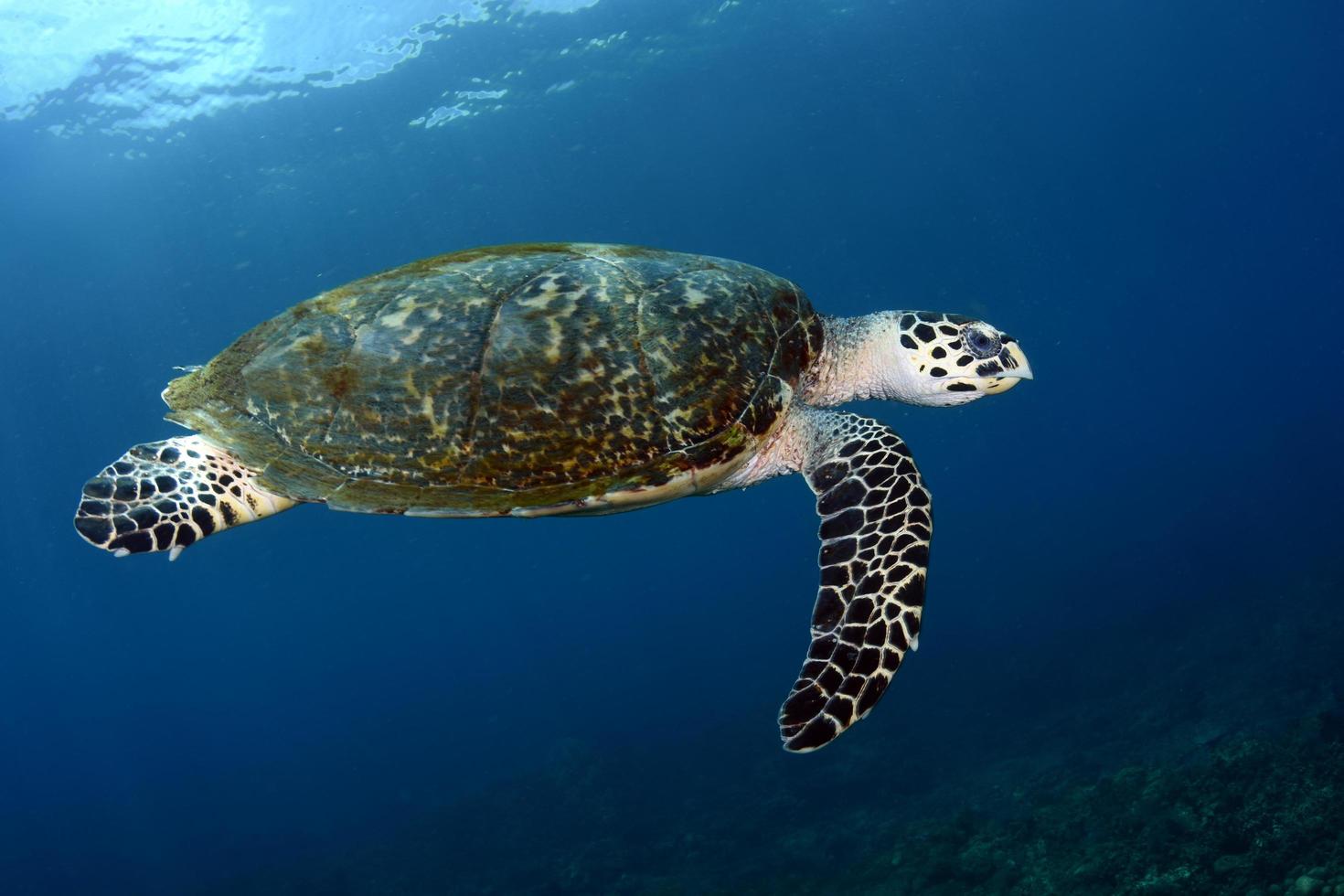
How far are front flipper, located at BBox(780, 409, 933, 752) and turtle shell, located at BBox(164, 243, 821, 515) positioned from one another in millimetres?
479

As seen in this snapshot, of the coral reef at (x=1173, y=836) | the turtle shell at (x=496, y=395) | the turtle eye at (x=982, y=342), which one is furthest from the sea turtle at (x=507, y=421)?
the coral reef at (x=1173, y=836)

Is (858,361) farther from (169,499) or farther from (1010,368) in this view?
(169,499)

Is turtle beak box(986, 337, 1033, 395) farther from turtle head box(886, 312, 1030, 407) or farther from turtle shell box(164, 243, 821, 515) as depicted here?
turtle shell box(164, 243, 821, 515)

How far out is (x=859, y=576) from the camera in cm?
336

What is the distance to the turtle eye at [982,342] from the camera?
4.43m

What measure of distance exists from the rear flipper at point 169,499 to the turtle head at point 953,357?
3.40 metres

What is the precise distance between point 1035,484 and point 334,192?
59.0 metres

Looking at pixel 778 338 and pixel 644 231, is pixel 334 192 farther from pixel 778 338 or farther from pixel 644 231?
pixel 778 338

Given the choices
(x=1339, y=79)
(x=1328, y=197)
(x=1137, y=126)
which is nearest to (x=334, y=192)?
(x=1137, y=126)

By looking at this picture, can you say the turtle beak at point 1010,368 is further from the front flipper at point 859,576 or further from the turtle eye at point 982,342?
the front flipper at point 859,576

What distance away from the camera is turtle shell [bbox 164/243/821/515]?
3.54m

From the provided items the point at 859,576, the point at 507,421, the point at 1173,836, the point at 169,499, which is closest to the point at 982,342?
the point at 859,576

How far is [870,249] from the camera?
56.6 metres

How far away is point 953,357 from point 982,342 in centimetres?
19
